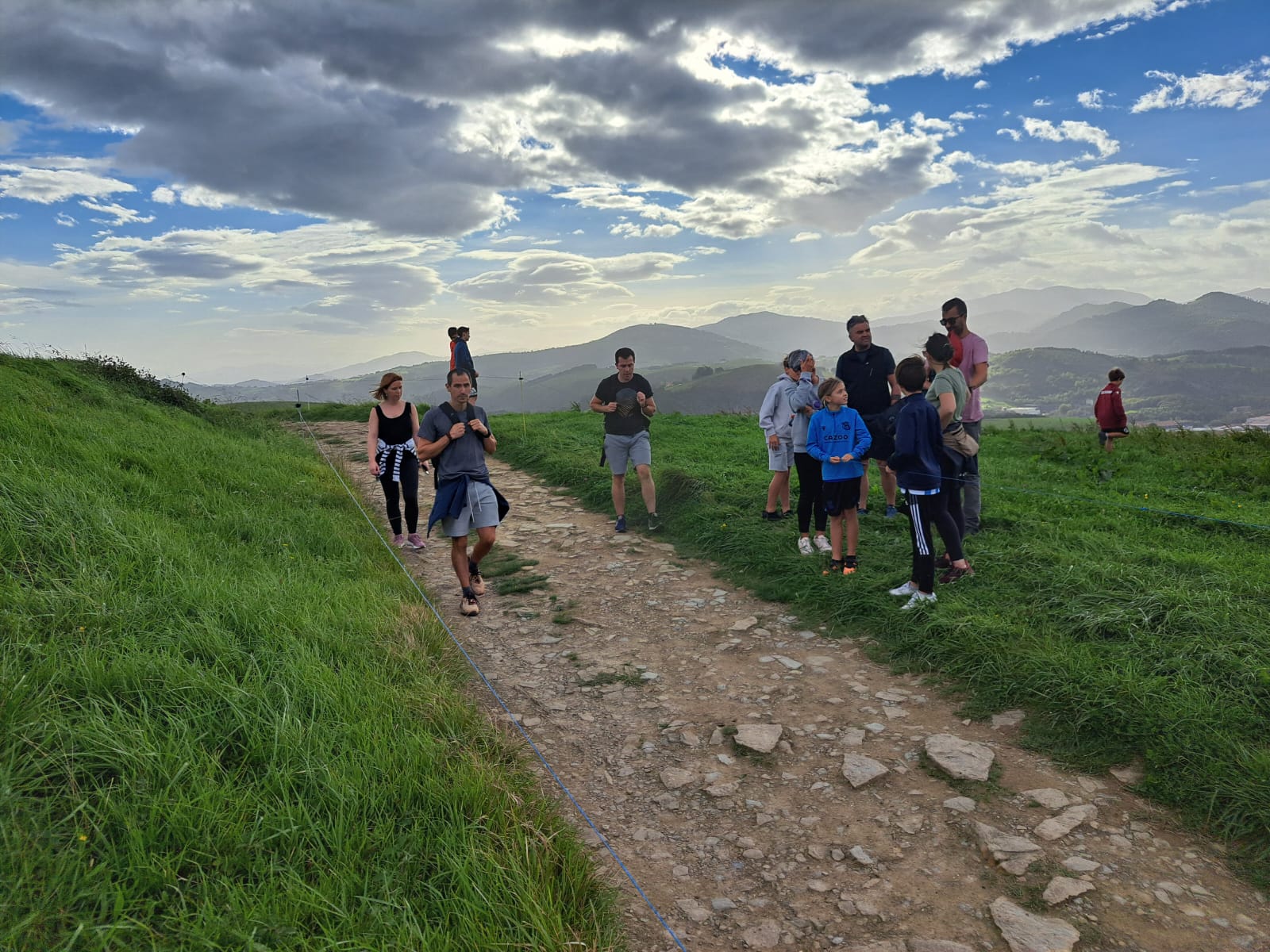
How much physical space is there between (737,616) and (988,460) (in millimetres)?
9856

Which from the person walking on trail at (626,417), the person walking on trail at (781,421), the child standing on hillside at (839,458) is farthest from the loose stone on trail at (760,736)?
the person walking on trail at (626,417)

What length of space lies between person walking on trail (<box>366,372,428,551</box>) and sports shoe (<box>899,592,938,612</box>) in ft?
19.9

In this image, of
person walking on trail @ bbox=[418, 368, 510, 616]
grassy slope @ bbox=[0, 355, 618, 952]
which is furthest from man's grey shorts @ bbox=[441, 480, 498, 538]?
grassy slope @ bbox=[0, 355, 618, 952]

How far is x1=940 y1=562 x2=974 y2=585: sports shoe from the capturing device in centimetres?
655

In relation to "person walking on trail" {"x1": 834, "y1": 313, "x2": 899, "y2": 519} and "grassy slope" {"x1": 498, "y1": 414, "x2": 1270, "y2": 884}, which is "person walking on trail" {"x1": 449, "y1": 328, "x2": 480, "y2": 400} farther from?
"person walking on trail" {"x1": 834, "y1": 313, "x2": 899, "y2": 519}

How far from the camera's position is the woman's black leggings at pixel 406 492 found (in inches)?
353

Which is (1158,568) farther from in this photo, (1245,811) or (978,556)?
(1245,811)

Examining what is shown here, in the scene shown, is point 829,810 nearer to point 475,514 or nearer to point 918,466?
point 918,466

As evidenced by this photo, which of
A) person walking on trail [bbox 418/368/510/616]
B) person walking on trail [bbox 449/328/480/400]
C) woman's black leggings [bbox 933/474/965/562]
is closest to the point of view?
woman's black leggings [bbox 933/474/965/562]

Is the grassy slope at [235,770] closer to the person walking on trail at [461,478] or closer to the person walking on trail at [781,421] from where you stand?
the person walking on trail at [461,478]

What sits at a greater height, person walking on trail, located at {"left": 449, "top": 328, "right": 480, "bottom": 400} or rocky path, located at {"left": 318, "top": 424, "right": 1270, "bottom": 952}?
person walking on trail, located at {"left": 449, "top": 328, "right": 480, "bottom": 400}

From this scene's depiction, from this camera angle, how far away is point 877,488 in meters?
10.7

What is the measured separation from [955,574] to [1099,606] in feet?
4.30

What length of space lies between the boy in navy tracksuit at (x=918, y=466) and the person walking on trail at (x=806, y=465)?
4.77ft
